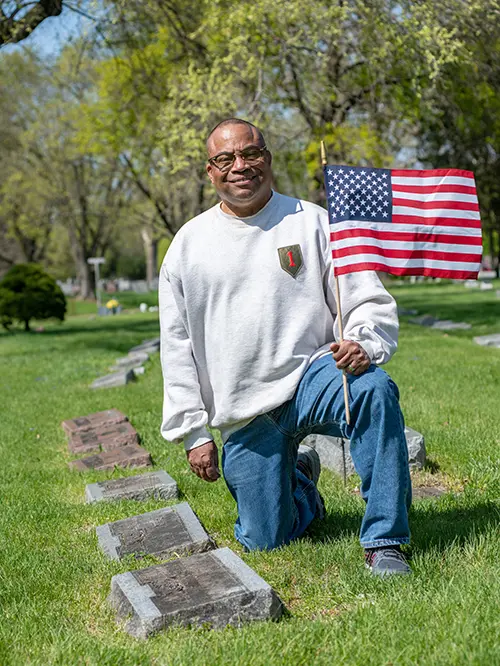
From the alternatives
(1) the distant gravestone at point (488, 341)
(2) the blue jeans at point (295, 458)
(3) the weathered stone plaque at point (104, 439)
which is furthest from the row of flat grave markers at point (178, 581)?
(1) the distant gravestone at point (488, 341)

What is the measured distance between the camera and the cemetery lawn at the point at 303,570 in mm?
2717

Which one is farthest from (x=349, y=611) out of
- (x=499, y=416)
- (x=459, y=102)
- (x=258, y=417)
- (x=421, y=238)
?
(x=459, y=102)

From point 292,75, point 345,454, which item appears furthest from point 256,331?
point 292,75

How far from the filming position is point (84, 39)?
14.5 meters

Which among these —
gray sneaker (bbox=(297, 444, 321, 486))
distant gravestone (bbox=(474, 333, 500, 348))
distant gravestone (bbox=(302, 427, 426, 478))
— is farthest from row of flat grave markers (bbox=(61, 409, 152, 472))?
distant gravestone (bbox=(474, 333, 500, 348))

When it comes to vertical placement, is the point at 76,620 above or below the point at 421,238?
below

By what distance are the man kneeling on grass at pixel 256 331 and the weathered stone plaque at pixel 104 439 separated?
106 inches

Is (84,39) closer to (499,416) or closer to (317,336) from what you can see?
(499,416)

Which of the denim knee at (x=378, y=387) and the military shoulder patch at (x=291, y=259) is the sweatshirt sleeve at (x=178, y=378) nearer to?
the military shoulder patch at (x=291, y=259)

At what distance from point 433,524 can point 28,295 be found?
1724 cm

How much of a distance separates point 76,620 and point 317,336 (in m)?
1.62

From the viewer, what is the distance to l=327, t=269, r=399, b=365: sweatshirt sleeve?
3.47m

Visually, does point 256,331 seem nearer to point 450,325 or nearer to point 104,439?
point 104,439

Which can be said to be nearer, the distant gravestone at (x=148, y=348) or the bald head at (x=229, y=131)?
the bald head at (x=229, y=131)
